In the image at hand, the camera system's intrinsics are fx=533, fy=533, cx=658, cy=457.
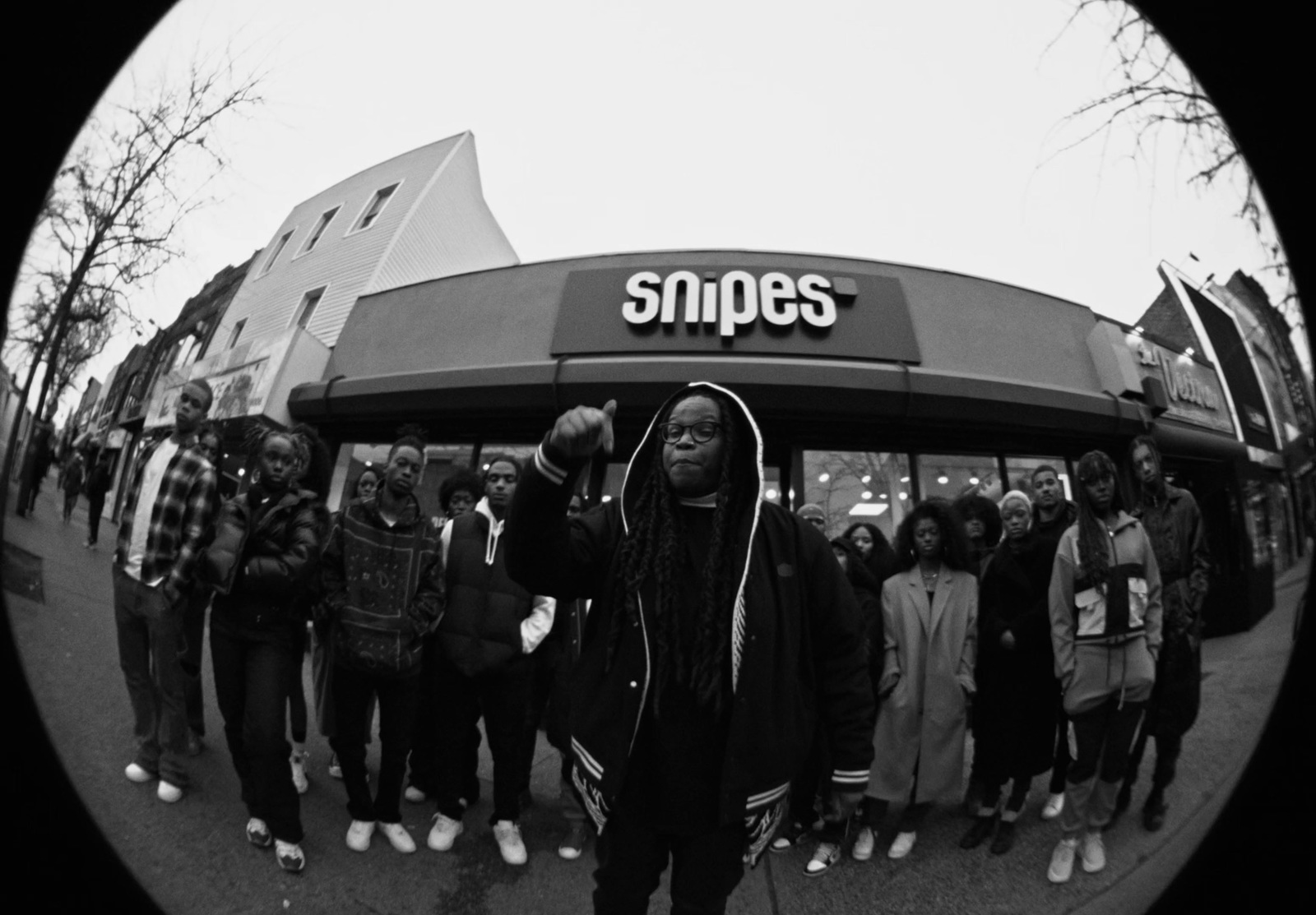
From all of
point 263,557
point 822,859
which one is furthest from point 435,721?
point 822,859

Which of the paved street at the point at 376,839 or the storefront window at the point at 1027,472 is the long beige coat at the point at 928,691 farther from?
→ the storefront window at the point at 1027,472

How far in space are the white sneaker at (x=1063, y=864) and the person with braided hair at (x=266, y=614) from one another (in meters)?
1.25

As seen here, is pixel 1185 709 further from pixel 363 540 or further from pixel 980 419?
pixel 363 540

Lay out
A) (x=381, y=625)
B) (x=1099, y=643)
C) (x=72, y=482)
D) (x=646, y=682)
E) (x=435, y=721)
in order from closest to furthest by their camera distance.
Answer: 1. (x=72, y=482)
2. (x=1099, y=643)
3. (x=381, y=625)
4. (x=646, y=682)
5. (x=435, y=721)

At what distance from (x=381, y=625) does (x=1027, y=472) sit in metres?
1.36

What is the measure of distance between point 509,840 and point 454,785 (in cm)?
19

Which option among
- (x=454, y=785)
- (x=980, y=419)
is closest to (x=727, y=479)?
(x=980, y=419)

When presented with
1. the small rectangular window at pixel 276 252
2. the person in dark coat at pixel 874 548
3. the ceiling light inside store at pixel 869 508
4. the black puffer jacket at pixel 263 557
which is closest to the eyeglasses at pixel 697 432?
the ceiling light inside store at pixel 869 508

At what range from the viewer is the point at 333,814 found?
1.00 metres

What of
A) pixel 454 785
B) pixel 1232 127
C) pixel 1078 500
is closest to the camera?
pixel 1232 127

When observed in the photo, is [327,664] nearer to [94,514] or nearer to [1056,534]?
[94,514]

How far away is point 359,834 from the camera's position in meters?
1.00

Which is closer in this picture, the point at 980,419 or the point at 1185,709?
the point at 1185,709

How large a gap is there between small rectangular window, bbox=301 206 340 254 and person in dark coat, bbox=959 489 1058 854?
1408 millimetres
